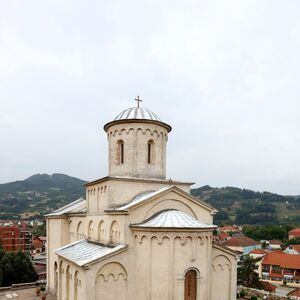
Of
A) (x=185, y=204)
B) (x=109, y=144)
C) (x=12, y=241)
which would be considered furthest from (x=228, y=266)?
(x=12, y=241)

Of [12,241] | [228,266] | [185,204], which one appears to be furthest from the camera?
[12,241]

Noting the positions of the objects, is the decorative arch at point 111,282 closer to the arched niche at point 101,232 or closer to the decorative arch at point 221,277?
the arched niche at point 101,232

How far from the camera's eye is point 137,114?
65.2 feet

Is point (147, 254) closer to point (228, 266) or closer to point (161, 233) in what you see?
point (161, 233)

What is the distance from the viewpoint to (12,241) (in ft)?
236

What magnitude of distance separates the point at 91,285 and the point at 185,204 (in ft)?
21.0

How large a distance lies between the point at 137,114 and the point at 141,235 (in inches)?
297

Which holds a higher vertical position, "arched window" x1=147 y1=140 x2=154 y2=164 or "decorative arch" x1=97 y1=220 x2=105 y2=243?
"arched window" x1=147 y1=140 x2=154 y2=164

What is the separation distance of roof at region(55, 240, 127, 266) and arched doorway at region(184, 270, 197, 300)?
11.0 ft

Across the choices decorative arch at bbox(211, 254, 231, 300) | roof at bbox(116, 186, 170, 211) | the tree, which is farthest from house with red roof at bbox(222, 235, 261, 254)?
roof at bbox(116, 186, 170, 211)

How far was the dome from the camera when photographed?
64.9 feet

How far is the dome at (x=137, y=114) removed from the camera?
19.8 meters

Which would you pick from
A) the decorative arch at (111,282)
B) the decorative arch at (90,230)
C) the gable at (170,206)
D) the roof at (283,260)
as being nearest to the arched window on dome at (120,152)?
the gable at (170,206)

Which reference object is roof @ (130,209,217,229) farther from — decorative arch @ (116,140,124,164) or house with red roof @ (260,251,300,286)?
house with red roof @ (260,251,300,286)
